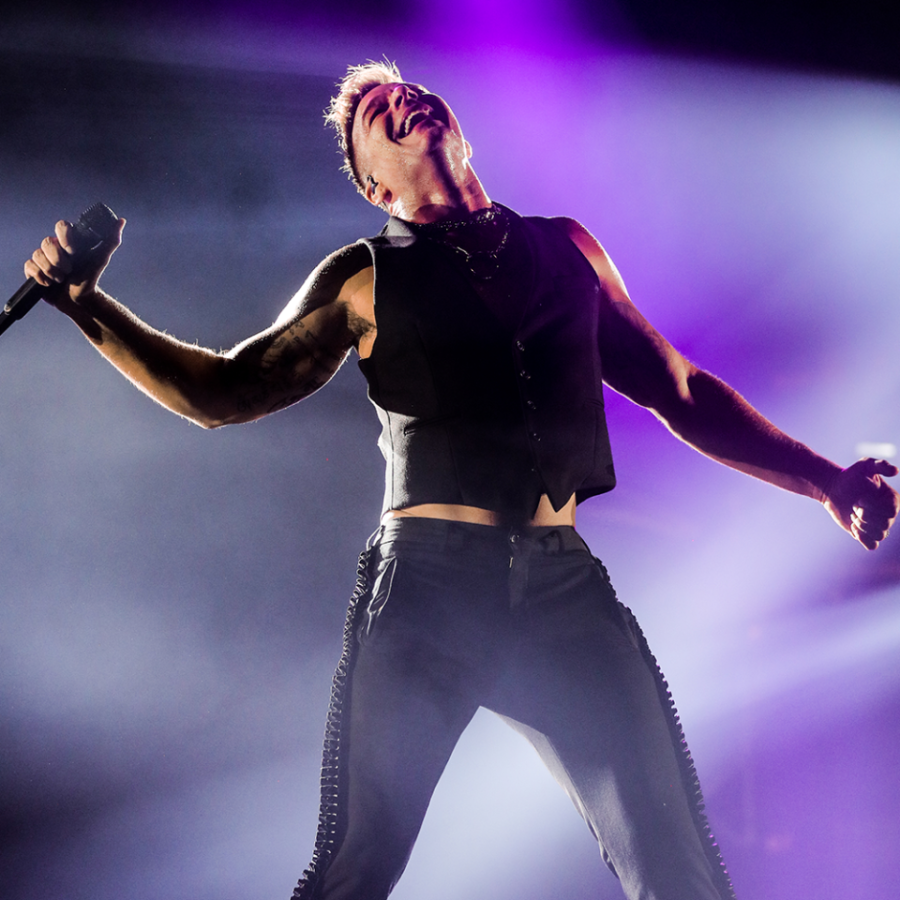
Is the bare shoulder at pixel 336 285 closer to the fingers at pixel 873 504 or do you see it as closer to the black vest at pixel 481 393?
the black vest at pixel 481 393

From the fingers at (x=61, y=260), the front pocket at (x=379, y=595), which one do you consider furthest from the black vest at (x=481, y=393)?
the fingers at (x=61, y=260)

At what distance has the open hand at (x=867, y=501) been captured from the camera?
160 cm

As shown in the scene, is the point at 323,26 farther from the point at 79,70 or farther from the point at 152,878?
the point at 152,878

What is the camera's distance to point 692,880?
1.22 m

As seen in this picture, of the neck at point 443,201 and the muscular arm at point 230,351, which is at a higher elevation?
the neck at point 443,201

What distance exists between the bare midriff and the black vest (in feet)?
0.04

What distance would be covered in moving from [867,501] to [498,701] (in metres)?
0.86

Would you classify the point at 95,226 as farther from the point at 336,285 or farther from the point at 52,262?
the point at 336,285

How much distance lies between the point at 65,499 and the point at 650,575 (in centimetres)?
238

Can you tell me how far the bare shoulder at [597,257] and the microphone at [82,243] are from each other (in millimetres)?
1006

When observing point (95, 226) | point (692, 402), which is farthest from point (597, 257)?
point (95, 226)

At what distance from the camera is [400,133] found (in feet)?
6.71

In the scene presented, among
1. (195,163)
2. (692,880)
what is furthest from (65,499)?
(692,880)

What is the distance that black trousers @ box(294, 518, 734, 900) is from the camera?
1223 mm
